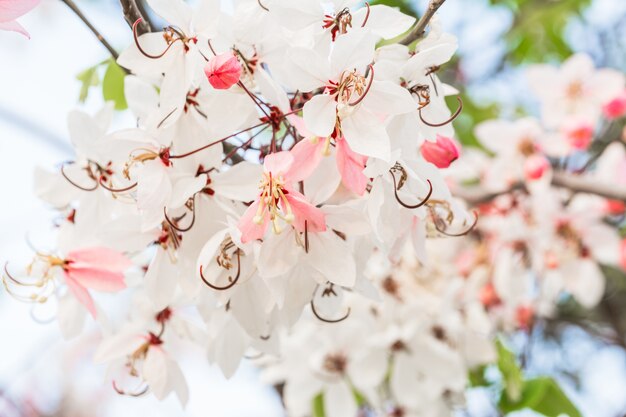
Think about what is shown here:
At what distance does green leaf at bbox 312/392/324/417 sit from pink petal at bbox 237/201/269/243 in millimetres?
744

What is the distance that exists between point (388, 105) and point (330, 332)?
686 mm

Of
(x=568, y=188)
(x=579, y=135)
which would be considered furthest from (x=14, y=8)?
(x=579, y=135)

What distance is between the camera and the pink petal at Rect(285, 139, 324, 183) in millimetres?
510

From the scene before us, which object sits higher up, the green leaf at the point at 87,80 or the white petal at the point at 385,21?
the white petal at the point at 385,21

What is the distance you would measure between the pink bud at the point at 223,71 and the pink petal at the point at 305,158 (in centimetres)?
7

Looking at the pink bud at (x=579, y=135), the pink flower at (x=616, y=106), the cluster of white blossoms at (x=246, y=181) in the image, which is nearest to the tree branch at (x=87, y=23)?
the cluster of white blossoms at (x=246, y=181)

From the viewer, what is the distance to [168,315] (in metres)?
0.72

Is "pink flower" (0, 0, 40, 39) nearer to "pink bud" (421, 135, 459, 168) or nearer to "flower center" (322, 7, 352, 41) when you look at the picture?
"flower center" (322, 7, 352, 41)

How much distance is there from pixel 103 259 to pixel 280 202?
21 centimetres

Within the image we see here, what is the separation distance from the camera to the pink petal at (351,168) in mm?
514

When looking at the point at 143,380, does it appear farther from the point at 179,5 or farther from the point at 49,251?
the point at 179,5

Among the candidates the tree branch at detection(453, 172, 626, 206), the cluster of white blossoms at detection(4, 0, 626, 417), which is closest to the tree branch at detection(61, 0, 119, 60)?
the cluster of white blossoms at detection(4, 0, 626, 417)

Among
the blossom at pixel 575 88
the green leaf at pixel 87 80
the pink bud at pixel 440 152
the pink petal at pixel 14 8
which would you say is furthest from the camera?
the blossom at pixel 575 88

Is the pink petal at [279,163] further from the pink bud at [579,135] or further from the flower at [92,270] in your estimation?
the pink bud at [579,135]
